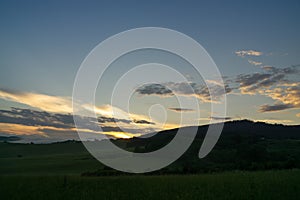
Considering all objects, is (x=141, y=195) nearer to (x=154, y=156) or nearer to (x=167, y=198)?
(x=167, y=198)

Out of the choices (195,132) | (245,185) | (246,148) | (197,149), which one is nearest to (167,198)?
(245,185)

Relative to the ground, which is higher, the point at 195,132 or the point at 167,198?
the point at 195,132

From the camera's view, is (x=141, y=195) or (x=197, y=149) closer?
(x=141, y=195)

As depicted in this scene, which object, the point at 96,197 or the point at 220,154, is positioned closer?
the point at 96,197

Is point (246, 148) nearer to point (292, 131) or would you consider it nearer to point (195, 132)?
point (195, 132)

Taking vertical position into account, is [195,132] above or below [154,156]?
above

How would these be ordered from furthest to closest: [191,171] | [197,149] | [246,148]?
[197,149], [246,148], [191,171]

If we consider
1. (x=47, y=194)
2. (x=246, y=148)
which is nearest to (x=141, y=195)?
(x=47, y=194)

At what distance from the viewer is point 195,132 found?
10031cm

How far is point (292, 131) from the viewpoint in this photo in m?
140

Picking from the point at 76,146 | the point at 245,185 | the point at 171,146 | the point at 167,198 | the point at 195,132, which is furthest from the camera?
the point at 76,146

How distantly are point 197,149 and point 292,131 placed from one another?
276 ft

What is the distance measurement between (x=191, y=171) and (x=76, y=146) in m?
107

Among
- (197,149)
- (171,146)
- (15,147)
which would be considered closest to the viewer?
(197,149)
